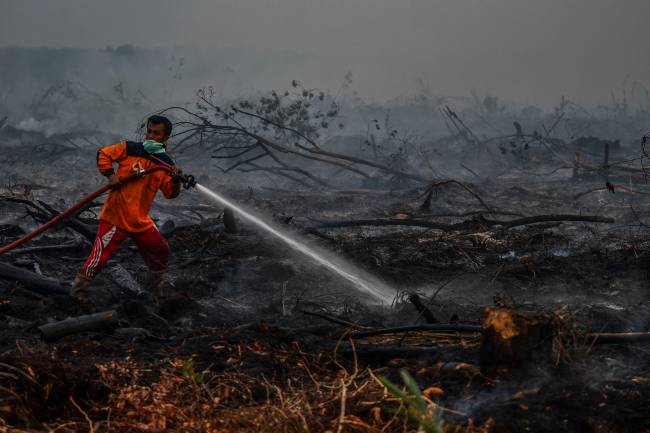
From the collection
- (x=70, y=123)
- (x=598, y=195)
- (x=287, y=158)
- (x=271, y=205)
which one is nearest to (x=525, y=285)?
(x=271, y=205)

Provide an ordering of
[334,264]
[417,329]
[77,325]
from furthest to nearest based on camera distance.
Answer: [334,264] < [77,325] < [417,329]

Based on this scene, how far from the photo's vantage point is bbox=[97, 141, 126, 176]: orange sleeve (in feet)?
15.2

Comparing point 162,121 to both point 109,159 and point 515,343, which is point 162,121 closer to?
point 109,159

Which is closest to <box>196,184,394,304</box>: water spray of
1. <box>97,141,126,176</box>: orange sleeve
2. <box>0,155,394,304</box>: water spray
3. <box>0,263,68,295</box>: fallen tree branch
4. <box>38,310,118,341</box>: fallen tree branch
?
<box>0,155,394,304</box>: water spray

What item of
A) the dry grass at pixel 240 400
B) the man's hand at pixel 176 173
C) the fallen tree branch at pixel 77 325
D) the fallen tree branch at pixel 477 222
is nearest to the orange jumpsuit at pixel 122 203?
the man's hand at pixel 176 173

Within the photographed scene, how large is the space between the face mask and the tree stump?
301 cm

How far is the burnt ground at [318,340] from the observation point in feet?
8.18

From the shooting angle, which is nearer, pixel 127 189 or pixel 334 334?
pixel 334 334

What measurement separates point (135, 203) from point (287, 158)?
13029 millimetres

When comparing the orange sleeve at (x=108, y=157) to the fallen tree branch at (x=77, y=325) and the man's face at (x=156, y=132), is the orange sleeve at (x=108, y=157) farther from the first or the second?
the fallen tree branch at (x=77, y=325)

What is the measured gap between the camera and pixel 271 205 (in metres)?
10.4

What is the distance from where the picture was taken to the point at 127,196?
4715 millimetres

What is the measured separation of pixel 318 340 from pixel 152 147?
2.22m

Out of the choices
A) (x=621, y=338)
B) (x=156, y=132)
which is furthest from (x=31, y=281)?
(x=621, y=338)
